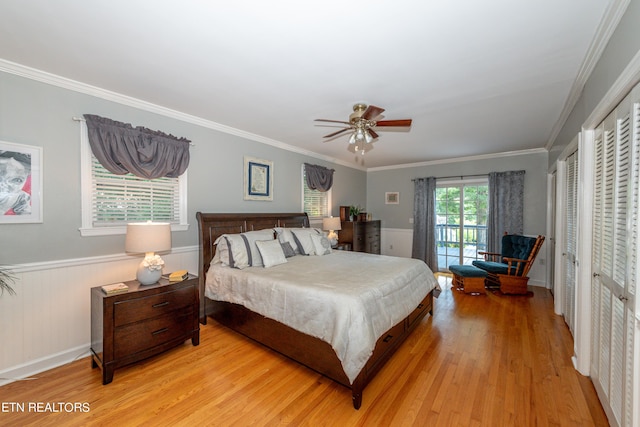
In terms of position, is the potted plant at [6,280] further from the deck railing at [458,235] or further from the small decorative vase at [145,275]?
the deck railing at [458,235]

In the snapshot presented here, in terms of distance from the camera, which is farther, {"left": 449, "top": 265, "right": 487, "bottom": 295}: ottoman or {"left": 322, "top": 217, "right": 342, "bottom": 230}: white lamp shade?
{"left": 322, "top": 217, "right": 342, "bottom": 230}: white lamp shade

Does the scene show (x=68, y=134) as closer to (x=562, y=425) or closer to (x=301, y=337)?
(x=301, y=337)

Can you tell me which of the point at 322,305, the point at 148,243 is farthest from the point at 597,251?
the point at 148,243

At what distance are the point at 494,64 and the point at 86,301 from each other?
163 inches

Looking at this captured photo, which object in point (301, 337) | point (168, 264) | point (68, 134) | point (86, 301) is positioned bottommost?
point (301, 337)

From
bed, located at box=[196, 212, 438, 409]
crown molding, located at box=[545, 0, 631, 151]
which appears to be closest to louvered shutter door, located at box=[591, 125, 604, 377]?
crown molding, located at box=[545, 0, 631, 151]

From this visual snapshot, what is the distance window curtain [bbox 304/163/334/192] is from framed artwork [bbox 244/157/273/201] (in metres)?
0.82

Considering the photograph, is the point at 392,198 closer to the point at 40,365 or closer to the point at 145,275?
the point at 145,275

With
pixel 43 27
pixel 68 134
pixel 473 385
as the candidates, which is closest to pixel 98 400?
pixel 68 134

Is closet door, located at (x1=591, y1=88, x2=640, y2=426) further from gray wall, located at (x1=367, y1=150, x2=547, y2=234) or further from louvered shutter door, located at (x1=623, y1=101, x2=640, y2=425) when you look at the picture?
gray wall, located at (x1=367, y1=150, x2=547, y2=234)

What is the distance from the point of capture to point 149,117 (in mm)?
2906

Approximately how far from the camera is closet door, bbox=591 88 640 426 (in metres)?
1.41

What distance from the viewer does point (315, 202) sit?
525cm

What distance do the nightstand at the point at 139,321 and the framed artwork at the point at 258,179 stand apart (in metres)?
1.69
